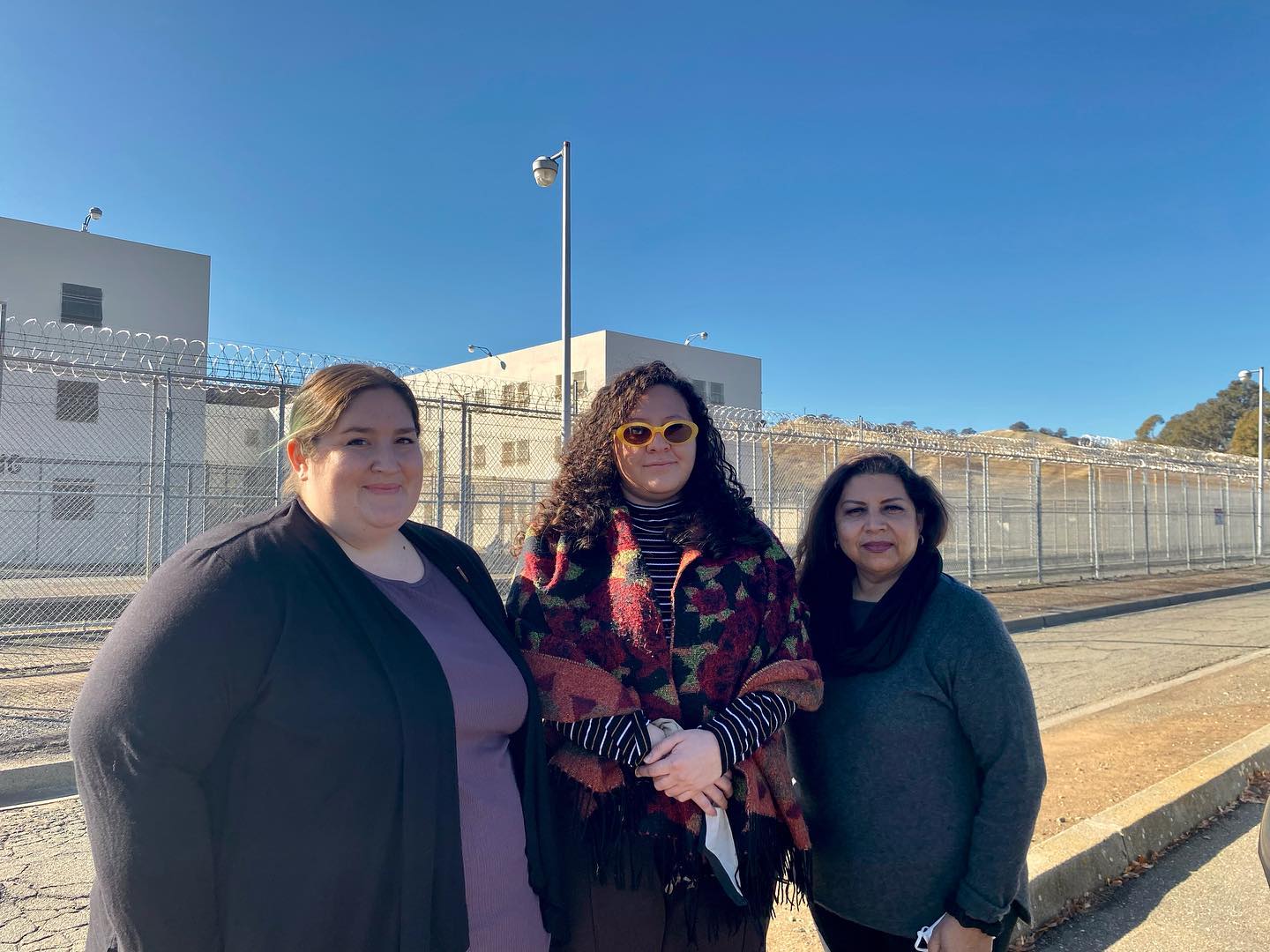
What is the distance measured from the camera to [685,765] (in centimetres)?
172

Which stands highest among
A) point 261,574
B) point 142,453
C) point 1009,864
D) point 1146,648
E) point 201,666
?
point 142,453

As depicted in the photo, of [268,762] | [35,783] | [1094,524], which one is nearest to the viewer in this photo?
[268,762]

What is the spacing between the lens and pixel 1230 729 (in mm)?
5828

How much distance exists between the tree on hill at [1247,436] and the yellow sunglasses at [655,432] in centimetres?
6159

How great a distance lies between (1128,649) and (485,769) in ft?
35.4

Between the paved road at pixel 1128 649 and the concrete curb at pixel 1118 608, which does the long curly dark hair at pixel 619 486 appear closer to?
the paved road at pixel 1128 649

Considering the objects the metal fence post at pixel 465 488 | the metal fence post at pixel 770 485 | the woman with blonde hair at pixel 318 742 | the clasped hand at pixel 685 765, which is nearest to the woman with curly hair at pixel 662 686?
the clasped hand at pixel 685 765

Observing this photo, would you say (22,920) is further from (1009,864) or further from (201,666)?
(1009,864)

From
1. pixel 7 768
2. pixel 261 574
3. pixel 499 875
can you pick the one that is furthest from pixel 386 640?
pixel 7 768

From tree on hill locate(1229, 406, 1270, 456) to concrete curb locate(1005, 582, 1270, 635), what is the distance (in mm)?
40666

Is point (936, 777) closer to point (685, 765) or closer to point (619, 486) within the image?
point (685, 765)

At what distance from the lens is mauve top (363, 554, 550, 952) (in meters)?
1.65

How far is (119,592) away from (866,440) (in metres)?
13.4

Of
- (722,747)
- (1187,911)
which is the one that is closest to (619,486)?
(722,747)
